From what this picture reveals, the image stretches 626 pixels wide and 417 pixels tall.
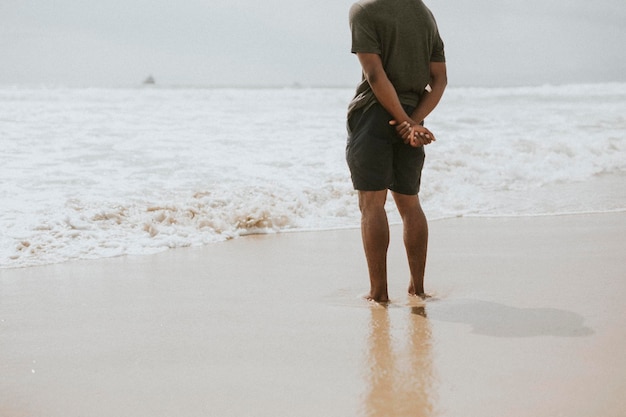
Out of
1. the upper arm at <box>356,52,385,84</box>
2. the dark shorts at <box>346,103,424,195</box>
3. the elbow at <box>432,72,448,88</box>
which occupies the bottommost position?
the dark shorts at <box>346,103,424,195</box>

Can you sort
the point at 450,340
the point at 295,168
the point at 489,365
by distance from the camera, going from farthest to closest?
the point at 295,168
the point at 450,340
the point at 489,365

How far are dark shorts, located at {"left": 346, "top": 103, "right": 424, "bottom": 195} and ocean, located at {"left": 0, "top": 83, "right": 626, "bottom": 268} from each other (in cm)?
210

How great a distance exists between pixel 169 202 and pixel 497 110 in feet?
44.0

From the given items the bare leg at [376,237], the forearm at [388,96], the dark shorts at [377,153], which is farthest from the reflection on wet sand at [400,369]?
the forearm at [388,96]

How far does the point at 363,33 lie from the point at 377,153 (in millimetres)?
577

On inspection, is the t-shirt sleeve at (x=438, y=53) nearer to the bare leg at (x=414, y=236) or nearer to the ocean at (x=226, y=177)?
the bare leg at (x=414, y=236)

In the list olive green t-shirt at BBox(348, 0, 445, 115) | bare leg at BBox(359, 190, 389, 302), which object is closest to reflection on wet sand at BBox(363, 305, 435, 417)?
bare leg at BBox(359, 190, 389, 302)

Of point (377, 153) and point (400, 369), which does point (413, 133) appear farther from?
point (400, 369)

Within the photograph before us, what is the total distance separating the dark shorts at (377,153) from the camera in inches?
142

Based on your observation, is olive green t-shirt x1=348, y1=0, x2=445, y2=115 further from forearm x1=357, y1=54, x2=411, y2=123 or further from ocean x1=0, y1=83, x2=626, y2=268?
ocean x1=0, y1=83, x2=626, y2=268

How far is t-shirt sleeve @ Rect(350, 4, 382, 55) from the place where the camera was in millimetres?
3539

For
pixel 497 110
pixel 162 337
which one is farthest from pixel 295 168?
pixel 497 110

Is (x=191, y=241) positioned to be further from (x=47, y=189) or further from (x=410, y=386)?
(x=410, y=386)

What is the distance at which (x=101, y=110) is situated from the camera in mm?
15094
